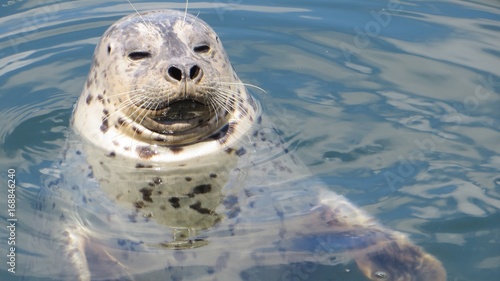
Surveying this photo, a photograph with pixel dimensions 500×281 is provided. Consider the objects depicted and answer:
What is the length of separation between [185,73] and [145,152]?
0.72 metres

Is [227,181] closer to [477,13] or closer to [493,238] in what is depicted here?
[493,238]

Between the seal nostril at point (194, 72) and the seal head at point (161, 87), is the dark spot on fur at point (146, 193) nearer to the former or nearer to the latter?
the seal head at point (161, 87)

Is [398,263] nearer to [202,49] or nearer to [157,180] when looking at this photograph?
[157,180]

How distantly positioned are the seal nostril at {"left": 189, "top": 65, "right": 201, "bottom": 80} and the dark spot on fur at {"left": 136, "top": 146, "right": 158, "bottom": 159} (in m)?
0.67

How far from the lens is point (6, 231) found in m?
6.03

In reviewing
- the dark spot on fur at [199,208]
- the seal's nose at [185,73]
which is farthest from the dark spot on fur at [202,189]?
the seal's nose at [185,73]

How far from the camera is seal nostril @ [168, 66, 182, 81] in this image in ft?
19.1

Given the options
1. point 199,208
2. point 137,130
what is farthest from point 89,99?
point 199,208

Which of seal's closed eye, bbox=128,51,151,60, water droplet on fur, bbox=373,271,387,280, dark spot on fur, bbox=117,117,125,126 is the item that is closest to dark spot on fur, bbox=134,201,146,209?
dark spot on fur, bbox=117,117,125,126

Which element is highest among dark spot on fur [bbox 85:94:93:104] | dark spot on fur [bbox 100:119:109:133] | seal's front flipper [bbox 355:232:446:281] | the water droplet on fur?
dark spot on fur [bbox 85:94:93:104]

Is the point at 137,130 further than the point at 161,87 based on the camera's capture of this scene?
Yes

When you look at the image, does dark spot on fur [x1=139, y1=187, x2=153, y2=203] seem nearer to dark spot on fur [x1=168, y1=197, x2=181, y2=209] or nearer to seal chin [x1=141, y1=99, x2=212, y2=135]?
dark spot on fur [x1=168, y1=197, x2=181, y2=209]

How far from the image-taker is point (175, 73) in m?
5.84

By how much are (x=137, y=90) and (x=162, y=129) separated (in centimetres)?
30
